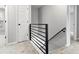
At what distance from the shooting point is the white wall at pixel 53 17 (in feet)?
5.81

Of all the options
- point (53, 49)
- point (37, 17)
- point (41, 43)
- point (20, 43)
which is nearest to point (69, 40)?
point (53, 49)

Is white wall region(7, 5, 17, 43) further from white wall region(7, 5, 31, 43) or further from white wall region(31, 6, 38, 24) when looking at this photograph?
white wall region(31, 6, 38, 24)

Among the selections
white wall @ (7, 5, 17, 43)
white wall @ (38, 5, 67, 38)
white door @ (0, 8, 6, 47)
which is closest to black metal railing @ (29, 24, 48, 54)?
white wall @ (38, 5, 67, 38)

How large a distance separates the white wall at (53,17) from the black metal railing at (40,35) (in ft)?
0.31

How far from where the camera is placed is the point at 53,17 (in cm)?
184

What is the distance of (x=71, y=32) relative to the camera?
204cm

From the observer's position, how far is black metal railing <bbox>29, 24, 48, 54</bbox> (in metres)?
1.82

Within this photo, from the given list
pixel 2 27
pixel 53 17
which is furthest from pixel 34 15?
pixel 2 27

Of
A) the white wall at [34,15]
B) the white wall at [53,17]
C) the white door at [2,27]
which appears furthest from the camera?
the white door at [2,27]

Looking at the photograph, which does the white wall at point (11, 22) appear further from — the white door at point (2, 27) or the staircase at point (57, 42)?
the staircase at point (57, 42)

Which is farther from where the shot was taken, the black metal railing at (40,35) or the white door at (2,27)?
the white door at (2,27)

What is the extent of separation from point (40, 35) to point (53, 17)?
46cm

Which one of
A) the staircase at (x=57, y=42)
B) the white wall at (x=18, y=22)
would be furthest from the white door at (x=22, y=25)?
the staircase at (x=57, y=42)
